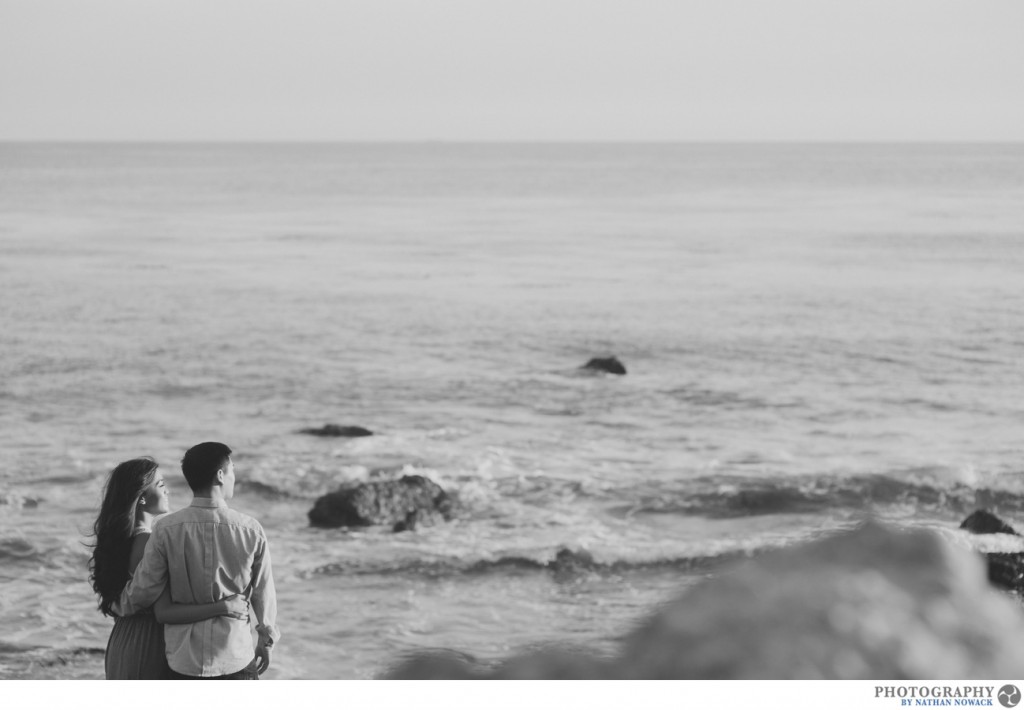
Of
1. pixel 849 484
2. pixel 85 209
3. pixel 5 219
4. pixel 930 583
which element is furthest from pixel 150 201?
pixel 930 583

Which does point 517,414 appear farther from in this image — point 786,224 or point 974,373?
point 786,224

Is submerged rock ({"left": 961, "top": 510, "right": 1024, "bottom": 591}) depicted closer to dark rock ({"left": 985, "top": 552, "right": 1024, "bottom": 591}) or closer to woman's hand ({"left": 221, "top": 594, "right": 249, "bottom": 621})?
dark rock ({"left": 985, "top": 552, "right": 1024, "bottom": 591})

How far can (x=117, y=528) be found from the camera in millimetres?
5082

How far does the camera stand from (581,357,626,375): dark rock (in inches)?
1294

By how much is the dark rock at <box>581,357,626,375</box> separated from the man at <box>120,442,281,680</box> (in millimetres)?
28001

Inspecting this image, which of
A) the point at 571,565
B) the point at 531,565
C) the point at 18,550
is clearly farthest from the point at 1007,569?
the point at 18,550

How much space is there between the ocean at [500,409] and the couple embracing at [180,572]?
1.62 metres

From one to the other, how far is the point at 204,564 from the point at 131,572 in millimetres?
378

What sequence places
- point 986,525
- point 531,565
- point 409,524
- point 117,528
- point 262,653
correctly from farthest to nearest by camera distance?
1. point 409,524
2. point 531,565
3. point 986,525
4. point 262,653
5. point 117,528

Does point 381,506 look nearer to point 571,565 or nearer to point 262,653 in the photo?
point 571,565

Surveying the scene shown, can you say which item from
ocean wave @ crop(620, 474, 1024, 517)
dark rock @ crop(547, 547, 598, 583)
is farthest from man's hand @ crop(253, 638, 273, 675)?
ocean wave @ crop(620, 474, 1024, 517)

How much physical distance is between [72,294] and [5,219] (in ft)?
154

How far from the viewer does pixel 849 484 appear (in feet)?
74.3

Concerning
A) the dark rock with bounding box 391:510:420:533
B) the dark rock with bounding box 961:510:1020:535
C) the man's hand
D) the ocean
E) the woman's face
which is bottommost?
the ocean
